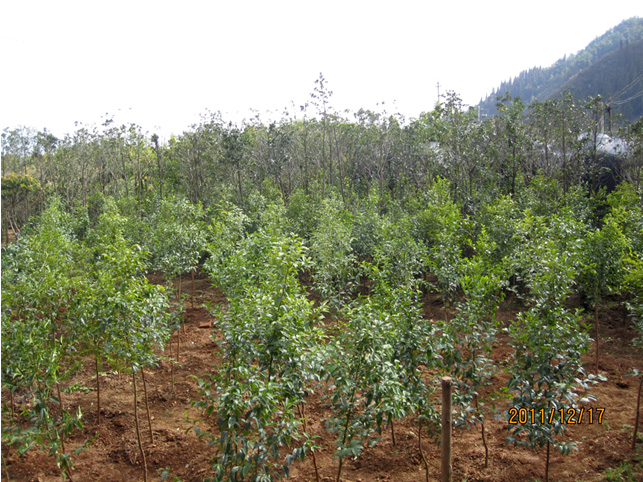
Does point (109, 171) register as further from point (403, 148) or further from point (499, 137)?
point (499, 137)

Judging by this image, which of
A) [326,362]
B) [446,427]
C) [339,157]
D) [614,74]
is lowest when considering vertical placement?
[446,427]

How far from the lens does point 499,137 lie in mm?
15578

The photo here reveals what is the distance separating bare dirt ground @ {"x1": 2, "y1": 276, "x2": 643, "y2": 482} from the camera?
4.62 m

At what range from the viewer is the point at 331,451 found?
5.05m

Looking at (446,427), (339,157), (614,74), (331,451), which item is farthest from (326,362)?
Answer: (614,74)

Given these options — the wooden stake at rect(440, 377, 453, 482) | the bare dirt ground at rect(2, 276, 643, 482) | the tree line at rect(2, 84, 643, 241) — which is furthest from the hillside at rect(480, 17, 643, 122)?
the wooden stake at rect(440, 377, 453, 482)

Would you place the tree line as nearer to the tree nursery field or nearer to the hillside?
the tree nursery field

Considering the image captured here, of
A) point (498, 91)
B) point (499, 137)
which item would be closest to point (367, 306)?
point (499, 137)

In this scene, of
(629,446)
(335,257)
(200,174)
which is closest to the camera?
(629,446)

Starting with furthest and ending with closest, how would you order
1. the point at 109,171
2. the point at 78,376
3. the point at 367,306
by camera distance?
the point at 109,171 → the point at 78,376 → the point at 367,306

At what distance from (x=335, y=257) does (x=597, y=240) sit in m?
4.20

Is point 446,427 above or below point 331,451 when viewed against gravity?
above
